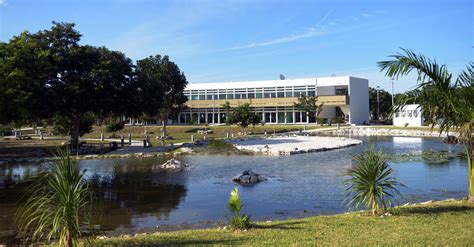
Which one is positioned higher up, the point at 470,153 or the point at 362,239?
the point at 470,153

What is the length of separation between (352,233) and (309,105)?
75.7m

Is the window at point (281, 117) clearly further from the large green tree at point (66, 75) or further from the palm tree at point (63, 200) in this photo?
the palm tree at point (63, 200)

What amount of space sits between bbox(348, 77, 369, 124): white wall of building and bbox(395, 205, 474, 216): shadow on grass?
7773cm

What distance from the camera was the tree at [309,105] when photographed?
83.4 m

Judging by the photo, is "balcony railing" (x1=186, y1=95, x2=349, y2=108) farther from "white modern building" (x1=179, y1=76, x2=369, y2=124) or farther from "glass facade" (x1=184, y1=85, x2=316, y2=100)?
"glass facade" (x1=184, y1=85, x2=316, y2=100)

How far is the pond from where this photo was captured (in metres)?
13.4

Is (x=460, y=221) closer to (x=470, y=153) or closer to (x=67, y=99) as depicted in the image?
(x=470, y=153)

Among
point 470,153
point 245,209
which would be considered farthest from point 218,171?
point 470,153

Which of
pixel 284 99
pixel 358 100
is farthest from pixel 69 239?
pixel 358 100

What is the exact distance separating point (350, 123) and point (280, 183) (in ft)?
229

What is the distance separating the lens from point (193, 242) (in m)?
8.38

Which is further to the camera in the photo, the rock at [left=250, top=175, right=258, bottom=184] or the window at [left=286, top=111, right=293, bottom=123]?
the window at [left=286, top=111, right=293, bottom=123]

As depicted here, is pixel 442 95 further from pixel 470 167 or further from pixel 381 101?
pixel 381 101

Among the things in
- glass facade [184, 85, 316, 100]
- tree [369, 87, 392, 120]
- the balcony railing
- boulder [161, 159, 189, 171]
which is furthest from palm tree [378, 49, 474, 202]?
tree [369, 87, 392, 120]
